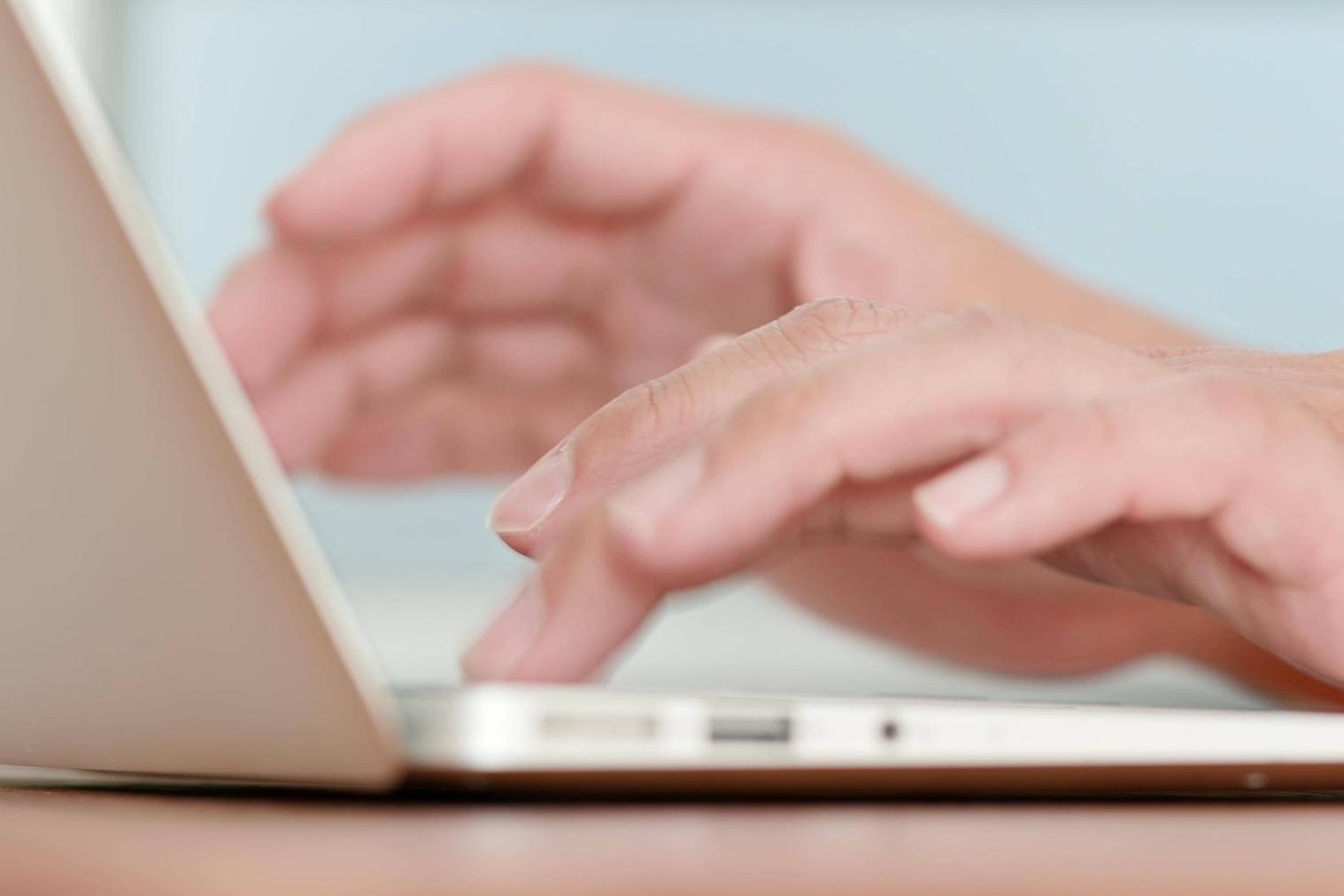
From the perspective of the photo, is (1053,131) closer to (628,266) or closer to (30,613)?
(628,266)

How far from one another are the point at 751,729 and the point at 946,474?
0.37 feet

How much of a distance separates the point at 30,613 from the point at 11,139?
90mm

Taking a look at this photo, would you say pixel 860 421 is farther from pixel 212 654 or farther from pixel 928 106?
pixel 928 106

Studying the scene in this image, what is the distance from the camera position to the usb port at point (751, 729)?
9.5 inches

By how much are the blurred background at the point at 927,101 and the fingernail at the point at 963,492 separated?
86.1 inches

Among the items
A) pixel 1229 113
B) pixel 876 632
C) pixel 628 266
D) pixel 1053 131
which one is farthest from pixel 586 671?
pixel 1229 113

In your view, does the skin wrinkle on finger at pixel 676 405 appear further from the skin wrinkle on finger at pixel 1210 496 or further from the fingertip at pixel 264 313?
the fingertip at pixel 264 313

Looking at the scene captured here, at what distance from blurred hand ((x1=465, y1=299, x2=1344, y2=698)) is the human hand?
376 millimetres

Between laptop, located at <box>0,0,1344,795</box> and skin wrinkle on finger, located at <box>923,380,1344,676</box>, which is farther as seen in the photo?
skin wrinkle on finger, located at <box>923,380,1344,676</box>

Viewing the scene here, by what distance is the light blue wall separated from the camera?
2471 millimetres

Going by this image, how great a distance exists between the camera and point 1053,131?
100 inches

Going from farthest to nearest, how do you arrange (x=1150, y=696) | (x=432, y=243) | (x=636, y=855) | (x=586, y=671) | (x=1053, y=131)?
(x=1053, y=131) < (x=432, y=243) < (x=1150, y=696) < (x=586, y=671) < (x=636, y=855)

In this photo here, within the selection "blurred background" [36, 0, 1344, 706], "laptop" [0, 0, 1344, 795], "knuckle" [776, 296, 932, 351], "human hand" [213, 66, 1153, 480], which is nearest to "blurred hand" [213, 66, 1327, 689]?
"human hand" [213, 66, 1153, 480]

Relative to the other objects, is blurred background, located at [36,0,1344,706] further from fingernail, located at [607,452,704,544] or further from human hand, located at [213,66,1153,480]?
fingernail, located at [607,452,704,544]
